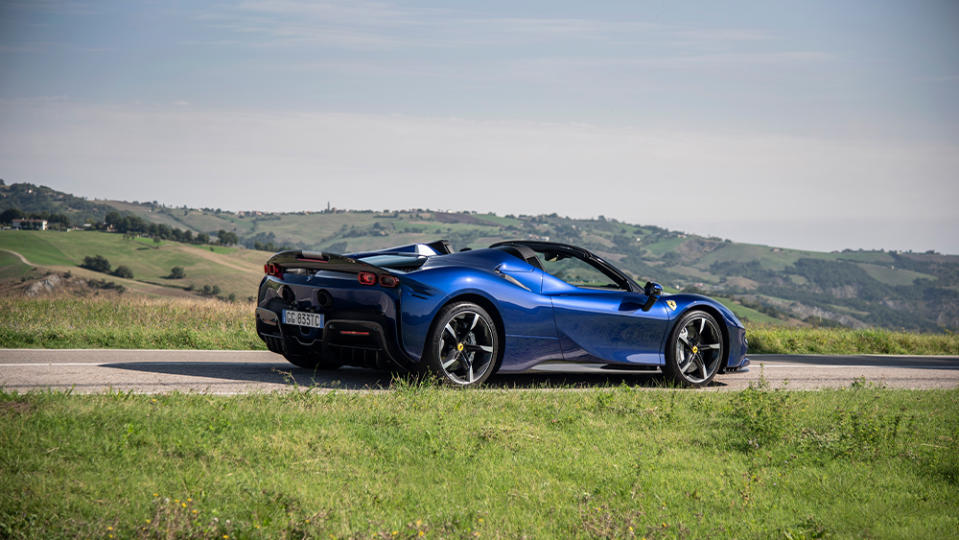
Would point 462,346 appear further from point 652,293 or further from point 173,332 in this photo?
point 173,332

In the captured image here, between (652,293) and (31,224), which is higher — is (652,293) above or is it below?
below

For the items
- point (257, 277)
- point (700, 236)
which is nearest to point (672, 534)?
point (257, 277)

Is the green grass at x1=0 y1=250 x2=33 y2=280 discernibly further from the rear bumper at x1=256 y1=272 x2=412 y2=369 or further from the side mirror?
the side mirror

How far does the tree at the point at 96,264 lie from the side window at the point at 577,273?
77.0 metres

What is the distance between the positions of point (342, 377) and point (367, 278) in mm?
1521

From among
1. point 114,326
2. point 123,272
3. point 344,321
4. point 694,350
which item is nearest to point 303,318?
point 344,321

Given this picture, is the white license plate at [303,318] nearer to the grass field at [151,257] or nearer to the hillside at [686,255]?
the grass field at [151,257]

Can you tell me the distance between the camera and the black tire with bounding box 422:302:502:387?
23.2 ft

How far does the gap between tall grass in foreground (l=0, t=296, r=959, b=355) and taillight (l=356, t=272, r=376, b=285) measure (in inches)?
188

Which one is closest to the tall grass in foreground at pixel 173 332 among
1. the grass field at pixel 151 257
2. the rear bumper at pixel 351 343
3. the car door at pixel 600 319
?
the rear bumper at pixel 351 343

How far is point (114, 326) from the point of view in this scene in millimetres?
11703

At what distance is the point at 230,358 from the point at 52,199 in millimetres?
126156

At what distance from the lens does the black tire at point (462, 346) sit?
7066 mm

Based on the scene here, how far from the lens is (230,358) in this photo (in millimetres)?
9562
